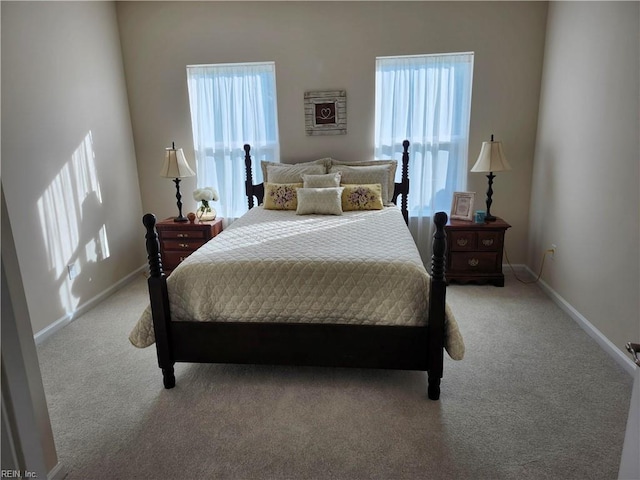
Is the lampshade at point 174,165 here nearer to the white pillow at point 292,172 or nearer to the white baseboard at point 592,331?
the white pillow at point 292,172

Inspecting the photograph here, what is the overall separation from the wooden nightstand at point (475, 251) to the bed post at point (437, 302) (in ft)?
5.75

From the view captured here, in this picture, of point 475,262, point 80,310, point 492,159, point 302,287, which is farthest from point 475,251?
point 80,310

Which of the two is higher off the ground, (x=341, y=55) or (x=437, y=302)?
(x=341, y=55)

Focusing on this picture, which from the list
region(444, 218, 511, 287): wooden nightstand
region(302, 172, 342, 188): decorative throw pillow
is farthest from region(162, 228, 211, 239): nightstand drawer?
region(444, 218, 511, 287): wooden nightstand

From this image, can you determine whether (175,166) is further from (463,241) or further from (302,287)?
(463,241)

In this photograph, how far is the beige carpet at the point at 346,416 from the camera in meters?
1.73

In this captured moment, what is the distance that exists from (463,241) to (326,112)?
5.91ft

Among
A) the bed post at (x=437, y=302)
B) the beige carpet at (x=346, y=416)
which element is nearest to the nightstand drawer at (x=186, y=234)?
the beige carpet at (x=346, y=416)

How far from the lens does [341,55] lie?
382 cm

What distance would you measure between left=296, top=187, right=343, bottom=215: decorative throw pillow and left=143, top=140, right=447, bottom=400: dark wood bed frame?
1.41m

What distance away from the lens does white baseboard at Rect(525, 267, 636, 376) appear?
2330 mm

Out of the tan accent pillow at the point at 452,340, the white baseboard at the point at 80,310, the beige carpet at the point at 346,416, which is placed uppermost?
the tan accent pillow at the point at 452,340

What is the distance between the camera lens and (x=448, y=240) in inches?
145

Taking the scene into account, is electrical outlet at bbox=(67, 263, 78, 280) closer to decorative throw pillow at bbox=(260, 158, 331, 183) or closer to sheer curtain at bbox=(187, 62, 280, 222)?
sheer curtain at bbox=(187, 62, 280, 222)
